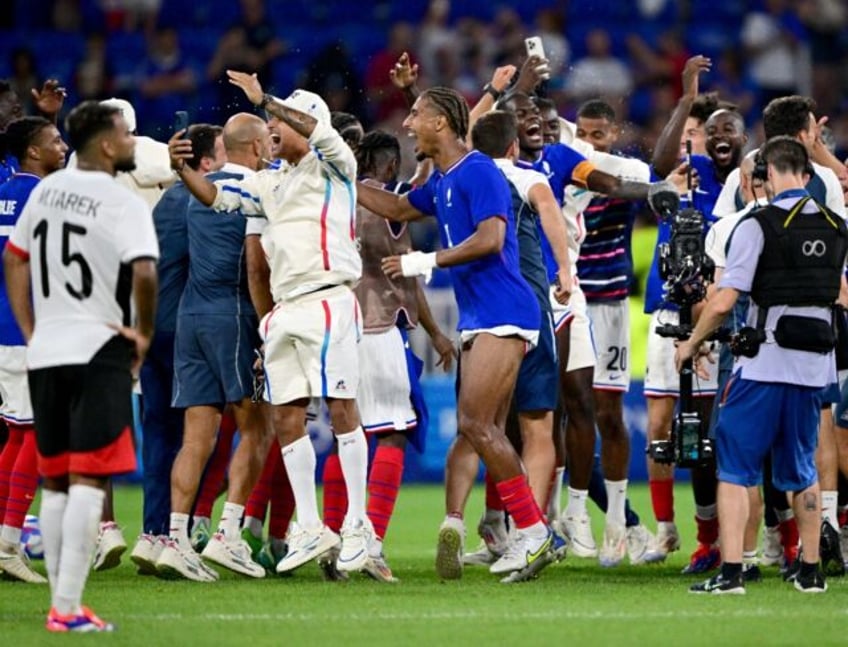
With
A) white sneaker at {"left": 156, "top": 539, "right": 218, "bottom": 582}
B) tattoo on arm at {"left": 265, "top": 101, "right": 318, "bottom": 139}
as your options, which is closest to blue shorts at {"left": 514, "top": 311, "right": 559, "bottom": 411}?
tattoo on arm at {"left": 265, "top": 101, "right": 318, "bottom": 139}

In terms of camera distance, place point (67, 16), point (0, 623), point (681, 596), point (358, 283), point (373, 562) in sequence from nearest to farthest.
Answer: point (0, 623)
point (681, 596)
point (373, 562)
point (358, 283)
point (67, 16)

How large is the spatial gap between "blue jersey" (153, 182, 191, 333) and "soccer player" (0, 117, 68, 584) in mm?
674

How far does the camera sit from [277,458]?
11.3 m

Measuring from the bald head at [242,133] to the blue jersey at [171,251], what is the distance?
0.45m

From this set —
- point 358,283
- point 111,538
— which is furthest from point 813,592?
point 111,538

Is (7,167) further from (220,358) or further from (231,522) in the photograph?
(231,522)

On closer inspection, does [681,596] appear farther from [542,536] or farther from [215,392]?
→ [215,392]

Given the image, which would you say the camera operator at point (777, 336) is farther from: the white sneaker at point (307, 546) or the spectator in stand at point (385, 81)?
the spectator in stand at point (385, 81)

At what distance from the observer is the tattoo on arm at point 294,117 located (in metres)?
9.75

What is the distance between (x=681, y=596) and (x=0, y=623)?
11.2ft

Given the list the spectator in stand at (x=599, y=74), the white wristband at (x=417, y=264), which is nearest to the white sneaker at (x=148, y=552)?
the white wristband at (x=417, y=264)

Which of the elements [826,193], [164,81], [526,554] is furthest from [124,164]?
[164,81]

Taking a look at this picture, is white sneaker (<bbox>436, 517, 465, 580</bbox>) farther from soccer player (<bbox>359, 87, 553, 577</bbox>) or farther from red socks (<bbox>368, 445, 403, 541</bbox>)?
red socks (<bbox>368, 445, 403, 541</bbox>)

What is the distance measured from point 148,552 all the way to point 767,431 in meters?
3.58
